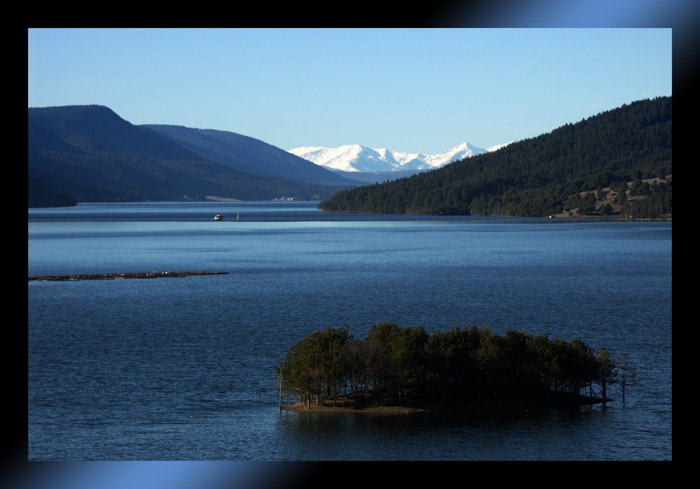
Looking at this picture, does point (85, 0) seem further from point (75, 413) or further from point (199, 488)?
point (75, 413)

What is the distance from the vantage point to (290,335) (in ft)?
163

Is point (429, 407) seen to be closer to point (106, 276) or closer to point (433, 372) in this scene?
point (433, 372)

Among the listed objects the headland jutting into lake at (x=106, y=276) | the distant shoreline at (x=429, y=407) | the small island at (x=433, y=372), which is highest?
Answer: the headland jutting into lake at (x=106, y=276)

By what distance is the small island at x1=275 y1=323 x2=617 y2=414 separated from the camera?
115 feet

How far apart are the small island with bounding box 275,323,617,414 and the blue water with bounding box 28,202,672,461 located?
4.05 ft

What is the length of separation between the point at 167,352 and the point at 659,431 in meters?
26.1

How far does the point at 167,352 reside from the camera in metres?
46.8

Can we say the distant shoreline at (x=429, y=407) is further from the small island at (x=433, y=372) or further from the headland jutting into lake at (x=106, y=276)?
the headland jutting into lake at (x=106, y=276)

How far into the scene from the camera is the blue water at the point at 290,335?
101ft

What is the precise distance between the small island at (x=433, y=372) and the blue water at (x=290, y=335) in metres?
1.24

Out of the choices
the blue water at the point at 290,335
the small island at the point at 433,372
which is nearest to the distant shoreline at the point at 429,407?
the small island at the point at 433,372

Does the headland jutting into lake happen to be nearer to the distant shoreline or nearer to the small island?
the small island

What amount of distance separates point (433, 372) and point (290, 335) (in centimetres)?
1551
